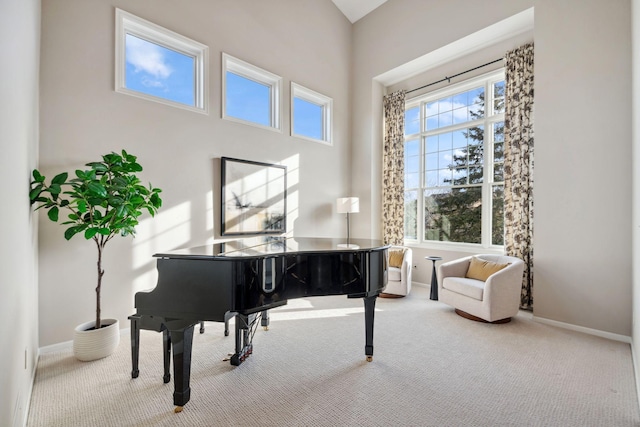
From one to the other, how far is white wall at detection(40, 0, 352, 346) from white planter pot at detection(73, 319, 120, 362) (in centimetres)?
46

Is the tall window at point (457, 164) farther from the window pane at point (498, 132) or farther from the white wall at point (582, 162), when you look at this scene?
the white wall at point (582, 162)

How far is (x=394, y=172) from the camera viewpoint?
5.56 meters

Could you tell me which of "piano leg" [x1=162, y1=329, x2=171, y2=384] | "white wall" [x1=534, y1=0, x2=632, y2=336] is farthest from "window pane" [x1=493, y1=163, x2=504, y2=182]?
"piano leg" [x1=162, y1=329, x2=171, y2=384]

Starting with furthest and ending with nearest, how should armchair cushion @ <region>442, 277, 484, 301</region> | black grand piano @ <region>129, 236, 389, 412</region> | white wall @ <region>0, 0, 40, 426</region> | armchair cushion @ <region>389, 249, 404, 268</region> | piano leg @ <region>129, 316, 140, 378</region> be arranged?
1. armchair cushion @ <region>389, 249, 404, 268</region>
2. armchair cushion @ <region>442, 277, 484, 301</region>
3. piano leg @ <region>129, 316, 140, 378</region>
4. black grand piano @ <region>129, 236, 389, 412</region>
5. white wall @ <region>0, 0, 40, 426</region>

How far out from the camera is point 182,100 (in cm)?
384

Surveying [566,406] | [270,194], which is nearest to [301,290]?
[566,406]

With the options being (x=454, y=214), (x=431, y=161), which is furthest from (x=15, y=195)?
(x=431, y=161)

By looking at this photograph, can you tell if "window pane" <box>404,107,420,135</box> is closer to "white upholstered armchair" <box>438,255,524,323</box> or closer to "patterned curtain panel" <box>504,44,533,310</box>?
"patterned curtain panel" <box>504,44,533,310</box>

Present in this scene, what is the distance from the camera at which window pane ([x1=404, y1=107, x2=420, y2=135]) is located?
5.49 metres

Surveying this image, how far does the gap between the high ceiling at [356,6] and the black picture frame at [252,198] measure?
3.44 meters

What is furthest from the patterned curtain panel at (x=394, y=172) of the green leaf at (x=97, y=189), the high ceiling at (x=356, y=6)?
the green leaf at (x=97, y=189)

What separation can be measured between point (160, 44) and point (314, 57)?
100 inches

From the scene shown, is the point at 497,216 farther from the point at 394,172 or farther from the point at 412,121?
the point at 412,121

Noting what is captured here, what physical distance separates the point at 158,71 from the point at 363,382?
4017 mm
